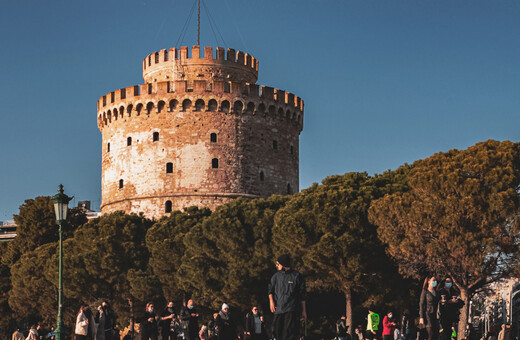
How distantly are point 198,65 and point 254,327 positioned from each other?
3331cm

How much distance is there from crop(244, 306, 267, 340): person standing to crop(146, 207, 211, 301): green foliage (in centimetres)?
1830

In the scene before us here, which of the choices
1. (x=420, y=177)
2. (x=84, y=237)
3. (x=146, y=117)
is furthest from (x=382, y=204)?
(x=146, y=117)

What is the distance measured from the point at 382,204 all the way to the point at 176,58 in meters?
24.7

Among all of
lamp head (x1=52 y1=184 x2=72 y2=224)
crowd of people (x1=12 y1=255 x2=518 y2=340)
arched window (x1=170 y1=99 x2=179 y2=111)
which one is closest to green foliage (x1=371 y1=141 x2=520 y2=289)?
crowd of people (x1=12 y1=255 x2=518 y2=340)

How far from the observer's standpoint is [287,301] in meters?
10.9

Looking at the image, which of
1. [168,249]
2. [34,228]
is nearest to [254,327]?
[168,249]

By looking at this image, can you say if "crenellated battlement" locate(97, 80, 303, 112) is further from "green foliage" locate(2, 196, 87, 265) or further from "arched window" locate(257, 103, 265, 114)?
"green foliage" locate(2, 196, 87, 265)

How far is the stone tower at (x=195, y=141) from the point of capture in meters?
45.4

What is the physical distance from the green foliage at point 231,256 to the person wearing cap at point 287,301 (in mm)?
21286

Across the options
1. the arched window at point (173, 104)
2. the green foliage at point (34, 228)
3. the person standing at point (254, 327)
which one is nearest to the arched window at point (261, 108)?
the arched window at point (173, 104)

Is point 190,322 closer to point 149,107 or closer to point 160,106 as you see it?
point 160,106

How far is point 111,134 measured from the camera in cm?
4869

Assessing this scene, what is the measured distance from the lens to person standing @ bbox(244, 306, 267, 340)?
17094mm

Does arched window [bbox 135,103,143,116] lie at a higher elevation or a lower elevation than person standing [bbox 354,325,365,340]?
higher
